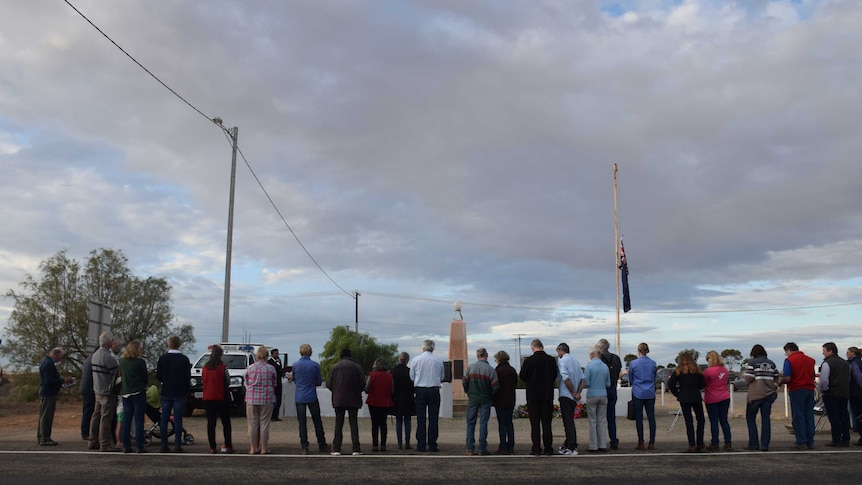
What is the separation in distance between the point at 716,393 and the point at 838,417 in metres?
2.55

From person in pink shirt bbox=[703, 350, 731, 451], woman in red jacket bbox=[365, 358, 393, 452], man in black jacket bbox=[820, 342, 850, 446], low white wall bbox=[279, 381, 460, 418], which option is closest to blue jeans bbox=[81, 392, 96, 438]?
woman in red jacket bbox=[365, 358, 393, 452]

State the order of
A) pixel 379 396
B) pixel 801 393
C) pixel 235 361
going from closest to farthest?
pixel 379 396, pixel 801 393, pixel 235 361

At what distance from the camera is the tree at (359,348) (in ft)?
245

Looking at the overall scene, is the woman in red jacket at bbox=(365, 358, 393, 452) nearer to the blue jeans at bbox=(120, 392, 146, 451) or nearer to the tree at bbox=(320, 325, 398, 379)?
the blue jeans at bbox=(120, 392, 146, 451)

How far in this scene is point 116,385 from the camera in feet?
43.1

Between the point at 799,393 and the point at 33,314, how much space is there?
27.8 metres

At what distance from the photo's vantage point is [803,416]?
1398cm

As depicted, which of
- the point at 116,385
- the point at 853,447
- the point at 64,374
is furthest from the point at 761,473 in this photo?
the point at 64,374

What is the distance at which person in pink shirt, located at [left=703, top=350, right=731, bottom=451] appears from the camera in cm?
1381

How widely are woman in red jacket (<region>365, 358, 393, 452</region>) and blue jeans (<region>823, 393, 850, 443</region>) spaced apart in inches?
319

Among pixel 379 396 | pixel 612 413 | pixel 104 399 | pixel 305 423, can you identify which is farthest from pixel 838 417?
pixel 104 399

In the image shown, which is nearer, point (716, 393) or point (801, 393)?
point (716, 393)

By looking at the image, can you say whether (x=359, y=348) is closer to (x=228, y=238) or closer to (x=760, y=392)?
(x=228, y=238)

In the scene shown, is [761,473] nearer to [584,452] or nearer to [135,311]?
[584,452]
